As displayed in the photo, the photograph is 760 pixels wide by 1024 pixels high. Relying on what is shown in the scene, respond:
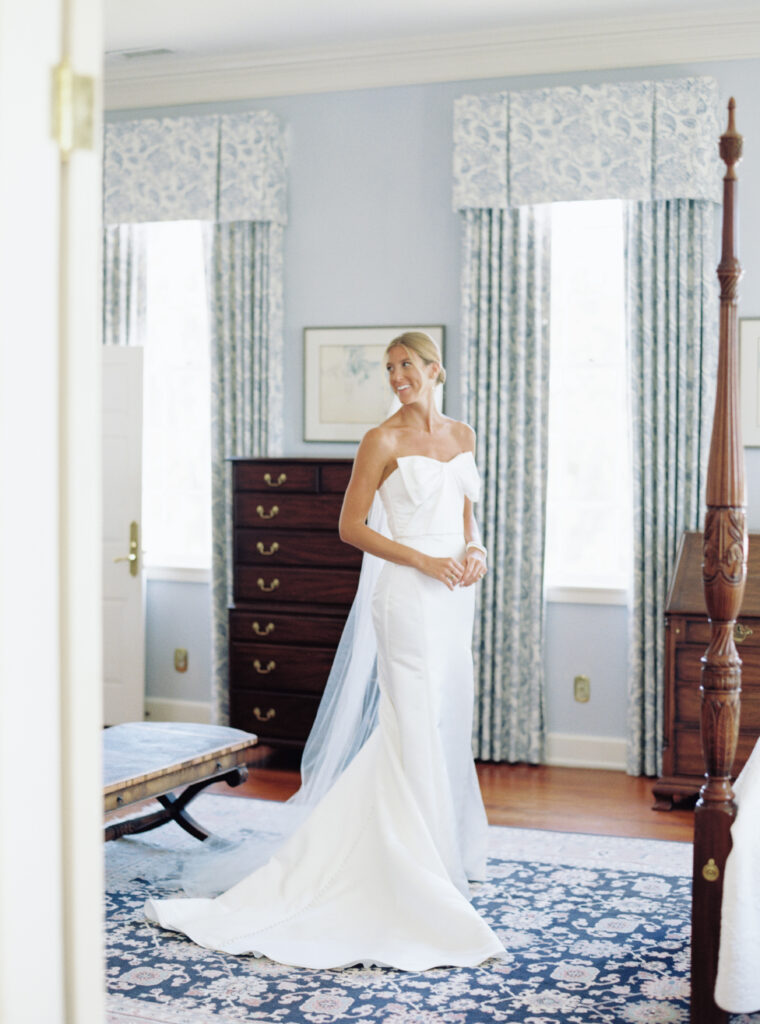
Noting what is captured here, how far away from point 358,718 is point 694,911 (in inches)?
60.7

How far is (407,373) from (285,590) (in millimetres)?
2142

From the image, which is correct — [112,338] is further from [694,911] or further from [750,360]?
[694,911]

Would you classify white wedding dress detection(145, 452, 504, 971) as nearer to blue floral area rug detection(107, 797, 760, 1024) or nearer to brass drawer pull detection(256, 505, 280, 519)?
blue floral area rug detection(107, 797, 760, 1024)

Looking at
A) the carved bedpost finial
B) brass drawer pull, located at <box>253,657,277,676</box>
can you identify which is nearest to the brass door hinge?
the carved bedpost finial

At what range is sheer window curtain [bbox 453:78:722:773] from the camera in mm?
5469

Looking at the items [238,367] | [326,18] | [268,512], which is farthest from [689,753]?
[326,18]

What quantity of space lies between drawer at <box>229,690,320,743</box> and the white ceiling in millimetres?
3401

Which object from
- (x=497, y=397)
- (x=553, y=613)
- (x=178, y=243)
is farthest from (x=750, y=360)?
(x=178, y=243)

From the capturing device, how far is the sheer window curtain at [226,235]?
20.2ft

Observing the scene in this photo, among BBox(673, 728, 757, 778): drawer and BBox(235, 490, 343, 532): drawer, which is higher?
BBox(235, 490, 343, 532): drawer

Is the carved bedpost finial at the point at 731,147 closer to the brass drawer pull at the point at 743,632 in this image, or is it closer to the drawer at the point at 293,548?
the brass drawer pull at the point at 743,632

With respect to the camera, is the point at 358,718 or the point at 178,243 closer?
the point at 358,718

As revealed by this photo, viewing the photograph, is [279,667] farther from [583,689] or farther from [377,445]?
[377,445]

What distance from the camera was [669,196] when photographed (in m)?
5.45
